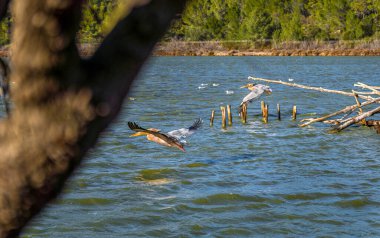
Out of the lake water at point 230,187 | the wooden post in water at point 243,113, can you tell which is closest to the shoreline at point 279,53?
the wooden post in water at point 243,113

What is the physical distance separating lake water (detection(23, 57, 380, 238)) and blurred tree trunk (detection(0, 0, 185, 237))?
10.8 ft

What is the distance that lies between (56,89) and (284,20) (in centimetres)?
8632

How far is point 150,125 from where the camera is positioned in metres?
17.8

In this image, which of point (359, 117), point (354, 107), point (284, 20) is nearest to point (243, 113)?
point (354, 107)

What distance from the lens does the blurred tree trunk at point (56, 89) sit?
142cm

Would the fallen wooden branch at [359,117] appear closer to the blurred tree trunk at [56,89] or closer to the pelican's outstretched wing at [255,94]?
the pelican's outstretched wing at [255,94]

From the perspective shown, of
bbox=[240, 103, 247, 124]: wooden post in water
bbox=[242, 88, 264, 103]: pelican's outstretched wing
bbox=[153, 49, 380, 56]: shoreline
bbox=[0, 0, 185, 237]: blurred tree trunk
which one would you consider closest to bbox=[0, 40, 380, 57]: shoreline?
bbox=[153, 49, 380, 56]: shoreline

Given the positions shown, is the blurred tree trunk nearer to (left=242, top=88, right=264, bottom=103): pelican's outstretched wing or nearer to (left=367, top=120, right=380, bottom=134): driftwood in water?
(left=367, top=120, right=380, bottom=134): driftwood in water

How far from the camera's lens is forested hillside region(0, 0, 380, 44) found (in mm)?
80062

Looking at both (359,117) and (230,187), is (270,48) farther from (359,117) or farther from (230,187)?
(230,187)

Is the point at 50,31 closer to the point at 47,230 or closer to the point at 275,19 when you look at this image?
the point at 47,230

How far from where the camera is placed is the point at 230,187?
1002 centimetres

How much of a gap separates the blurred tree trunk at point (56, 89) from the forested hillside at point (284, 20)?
7360 centimetres

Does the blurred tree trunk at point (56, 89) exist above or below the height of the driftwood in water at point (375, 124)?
above
